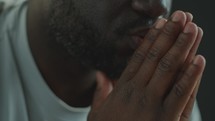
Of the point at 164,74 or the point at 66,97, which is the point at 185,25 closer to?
the point at 164,74

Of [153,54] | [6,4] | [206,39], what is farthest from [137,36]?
[206,39]

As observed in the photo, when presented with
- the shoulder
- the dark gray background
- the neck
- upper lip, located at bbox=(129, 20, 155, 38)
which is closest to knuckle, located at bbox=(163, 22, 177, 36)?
upper lip, located at bbox=(129, 20, 155, 38)

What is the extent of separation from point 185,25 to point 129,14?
0.16 m

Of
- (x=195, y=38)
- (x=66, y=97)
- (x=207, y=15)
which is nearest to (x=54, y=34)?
(x=66, y=97)

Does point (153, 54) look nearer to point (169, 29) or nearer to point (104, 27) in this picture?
point (169, 29)

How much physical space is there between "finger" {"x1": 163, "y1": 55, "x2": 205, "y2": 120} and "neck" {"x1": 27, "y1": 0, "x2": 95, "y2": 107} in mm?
324

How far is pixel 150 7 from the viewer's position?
0.85m

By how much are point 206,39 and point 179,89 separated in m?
1.05

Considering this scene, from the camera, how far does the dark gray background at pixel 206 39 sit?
5.83ft

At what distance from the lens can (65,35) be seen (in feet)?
3.45

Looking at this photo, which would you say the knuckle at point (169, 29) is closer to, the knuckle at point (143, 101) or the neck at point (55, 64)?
the knuckle at point (143, 101)

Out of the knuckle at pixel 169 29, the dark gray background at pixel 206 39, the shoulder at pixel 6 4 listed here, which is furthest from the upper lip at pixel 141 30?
the dark gray background at pixel 206 39

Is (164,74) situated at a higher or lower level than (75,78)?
higher

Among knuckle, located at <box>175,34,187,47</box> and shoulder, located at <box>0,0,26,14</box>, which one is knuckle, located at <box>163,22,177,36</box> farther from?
shoulder, located at <box>0,0,26,14</box>
